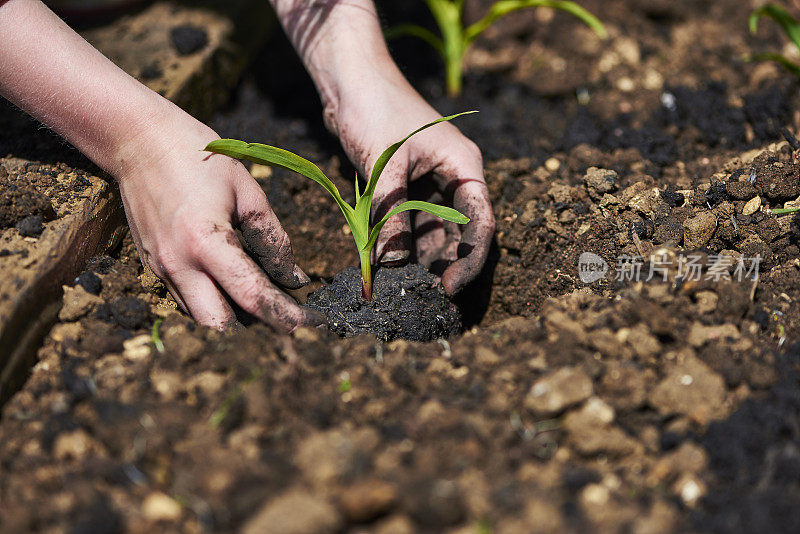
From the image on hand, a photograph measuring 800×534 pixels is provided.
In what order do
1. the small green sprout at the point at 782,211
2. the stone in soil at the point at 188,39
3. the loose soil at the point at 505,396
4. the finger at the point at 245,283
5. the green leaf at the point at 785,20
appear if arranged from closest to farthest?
the loose soil at the point at 505,396 < the finger at the point at 245,283 < the small green sprout at the point at 782,211 < the green leaf at the point at 785,20 < the stone in soil at the point at 188,39

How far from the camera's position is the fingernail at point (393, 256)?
1.59 meters

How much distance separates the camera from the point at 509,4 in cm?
209

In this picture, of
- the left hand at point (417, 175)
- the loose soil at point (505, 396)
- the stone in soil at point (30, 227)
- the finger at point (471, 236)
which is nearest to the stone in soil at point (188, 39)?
the left hand at point (417, 175)

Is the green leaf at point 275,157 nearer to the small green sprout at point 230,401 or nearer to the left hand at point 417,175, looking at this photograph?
the left hand at point 417,175

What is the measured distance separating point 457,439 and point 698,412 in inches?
17.7

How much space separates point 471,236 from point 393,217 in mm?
212

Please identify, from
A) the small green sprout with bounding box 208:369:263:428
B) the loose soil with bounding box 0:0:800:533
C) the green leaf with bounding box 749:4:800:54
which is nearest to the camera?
the loose soil with bounding box 0:0:800:533

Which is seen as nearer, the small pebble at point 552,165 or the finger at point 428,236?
the finger at point 428,236

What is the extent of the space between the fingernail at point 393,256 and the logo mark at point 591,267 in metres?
0.48

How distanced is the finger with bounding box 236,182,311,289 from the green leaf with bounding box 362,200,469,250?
0.69 feet

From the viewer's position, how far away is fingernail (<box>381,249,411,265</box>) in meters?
1.59

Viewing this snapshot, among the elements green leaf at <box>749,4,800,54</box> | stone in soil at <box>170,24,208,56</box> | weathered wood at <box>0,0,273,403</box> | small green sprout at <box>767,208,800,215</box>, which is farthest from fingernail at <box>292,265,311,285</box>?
green leaf at <box>749,4,800,54</box>

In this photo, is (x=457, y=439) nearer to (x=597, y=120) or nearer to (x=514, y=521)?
(x=514, y=521)

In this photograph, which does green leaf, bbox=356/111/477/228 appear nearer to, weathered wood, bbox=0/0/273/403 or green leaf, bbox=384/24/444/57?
weathered wood, bbox=0/0/273/403
